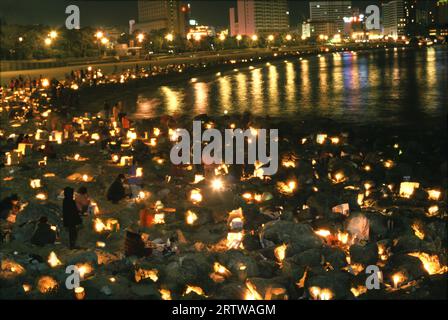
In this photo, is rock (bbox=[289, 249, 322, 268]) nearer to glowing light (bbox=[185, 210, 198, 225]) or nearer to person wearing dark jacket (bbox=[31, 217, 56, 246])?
glowing light (bbox=[185, 210, 198, 225])

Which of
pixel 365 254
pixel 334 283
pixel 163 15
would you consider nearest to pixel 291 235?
pixel 365 254

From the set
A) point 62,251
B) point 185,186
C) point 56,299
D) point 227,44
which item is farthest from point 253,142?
point 227,44

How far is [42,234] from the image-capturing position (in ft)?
32.9

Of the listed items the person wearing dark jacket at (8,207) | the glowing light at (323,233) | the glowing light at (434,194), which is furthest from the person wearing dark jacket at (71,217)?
the glowing light at (434,194)

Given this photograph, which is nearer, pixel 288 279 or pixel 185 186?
pixel 288 279

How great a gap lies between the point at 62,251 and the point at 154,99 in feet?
104

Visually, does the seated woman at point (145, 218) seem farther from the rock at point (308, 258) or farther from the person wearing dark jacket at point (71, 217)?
the rock at point (308, 258)

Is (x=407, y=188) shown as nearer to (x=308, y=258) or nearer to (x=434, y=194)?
(x=434, y=194)

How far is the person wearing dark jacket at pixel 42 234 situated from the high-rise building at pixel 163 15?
169553mm

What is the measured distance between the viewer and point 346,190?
1297 cm

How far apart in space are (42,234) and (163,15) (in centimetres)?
17707

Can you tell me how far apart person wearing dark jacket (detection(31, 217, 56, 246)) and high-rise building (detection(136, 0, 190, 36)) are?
556 feet

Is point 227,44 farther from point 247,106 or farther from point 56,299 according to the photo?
point 56,299

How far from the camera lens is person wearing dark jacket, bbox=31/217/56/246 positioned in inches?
394
